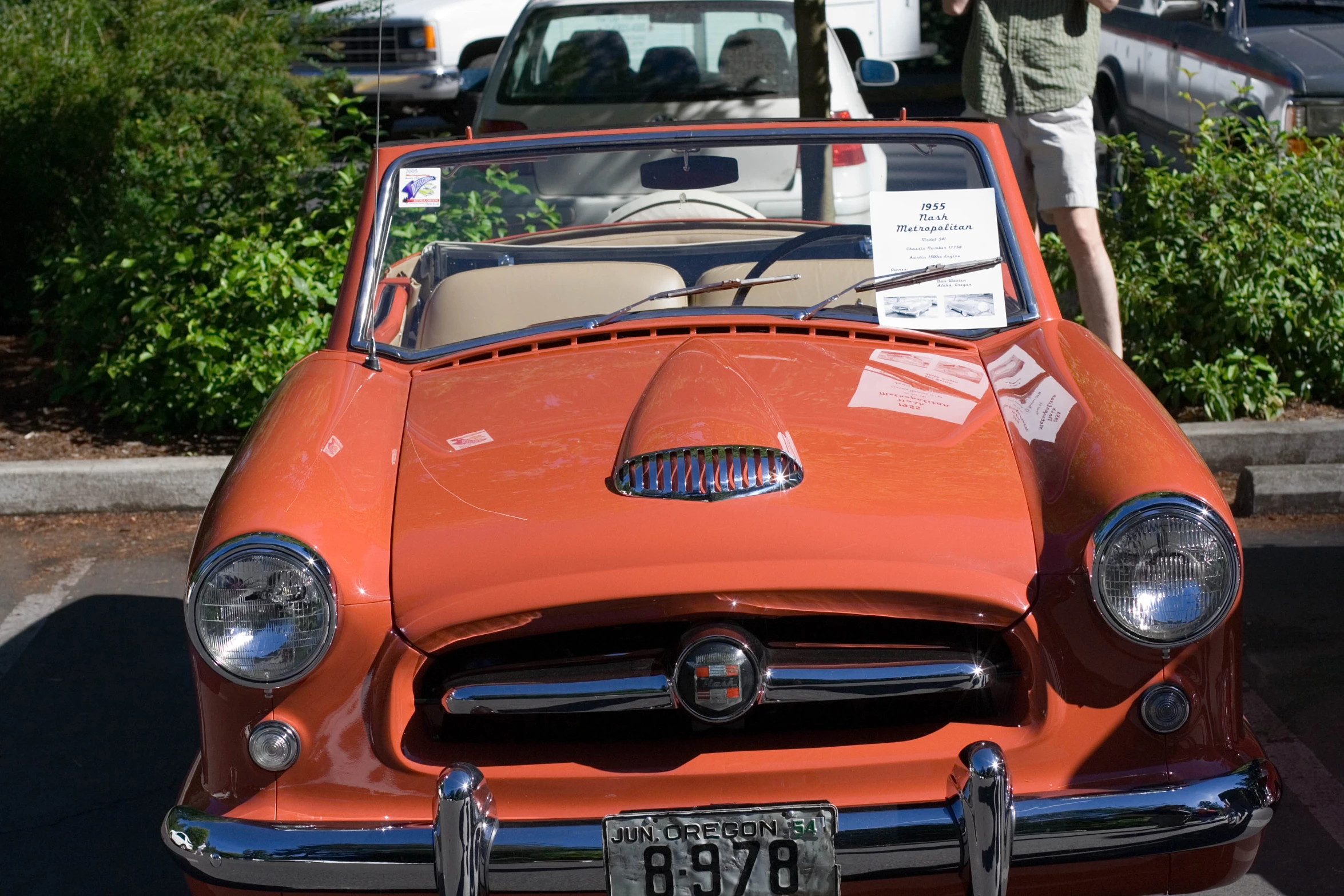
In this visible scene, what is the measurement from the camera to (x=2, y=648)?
423cm

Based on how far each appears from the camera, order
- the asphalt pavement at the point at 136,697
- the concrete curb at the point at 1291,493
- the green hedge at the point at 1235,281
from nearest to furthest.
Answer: the asphalt pavement at the point at 136,697 → the concrete curb at the point at 1291,493 → the green hedge at the point at 1235,281

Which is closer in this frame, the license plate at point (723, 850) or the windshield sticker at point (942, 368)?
the license plate at point (723, 850)

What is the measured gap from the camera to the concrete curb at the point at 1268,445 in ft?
17.4

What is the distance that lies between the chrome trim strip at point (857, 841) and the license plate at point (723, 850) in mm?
28

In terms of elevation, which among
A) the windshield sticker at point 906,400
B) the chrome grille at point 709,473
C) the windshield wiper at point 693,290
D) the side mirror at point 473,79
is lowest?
the side mirror at point 473,79

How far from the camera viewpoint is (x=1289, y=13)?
8383 millimetres

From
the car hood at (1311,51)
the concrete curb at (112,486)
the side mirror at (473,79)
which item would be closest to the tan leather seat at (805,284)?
the concrete curb at (112,486)

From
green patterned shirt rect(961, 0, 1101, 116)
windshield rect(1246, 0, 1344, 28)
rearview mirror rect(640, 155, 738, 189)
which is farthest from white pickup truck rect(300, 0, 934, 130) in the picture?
rearview mirror rect(640, 155, 738, 189)

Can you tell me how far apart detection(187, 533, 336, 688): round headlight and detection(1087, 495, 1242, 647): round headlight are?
1.24 meters

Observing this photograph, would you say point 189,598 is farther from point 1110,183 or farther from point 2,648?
point 1110,183

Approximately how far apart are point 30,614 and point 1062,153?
4004 mm

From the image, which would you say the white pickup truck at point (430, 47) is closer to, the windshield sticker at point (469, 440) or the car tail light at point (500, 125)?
the car tail light at point (500, 125)

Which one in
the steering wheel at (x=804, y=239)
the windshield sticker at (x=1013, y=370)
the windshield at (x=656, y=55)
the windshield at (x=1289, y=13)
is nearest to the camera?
the windshield sticker at (x=1013, y=370)

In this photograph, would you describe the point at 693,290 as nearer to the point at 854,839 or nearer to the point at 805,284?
the point at 805,284
